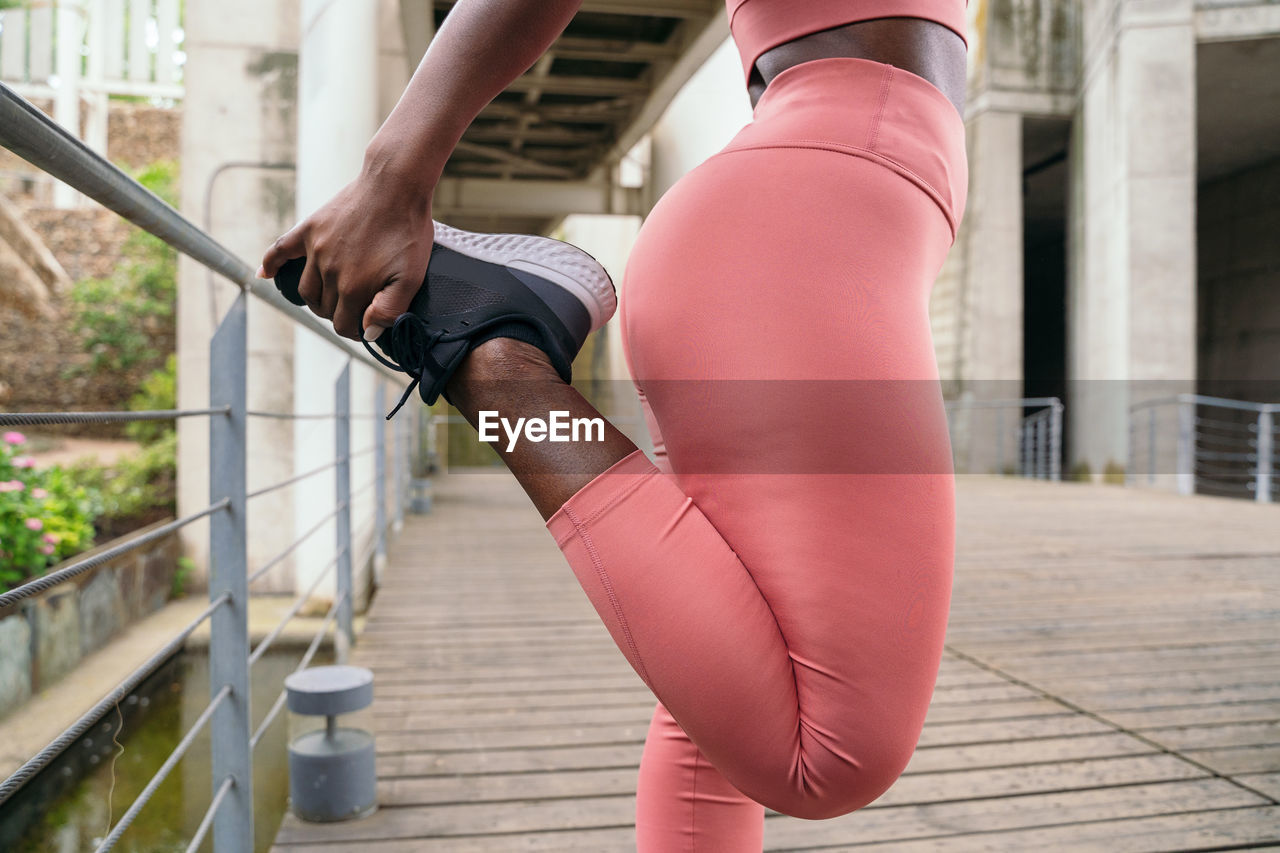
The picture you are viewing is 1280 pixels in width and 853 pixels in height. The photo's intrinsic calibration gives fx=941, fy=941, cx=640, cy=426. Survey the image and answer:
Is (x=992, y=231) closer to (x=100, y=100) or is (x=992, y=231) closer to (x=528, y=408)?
(x=528, y=408)

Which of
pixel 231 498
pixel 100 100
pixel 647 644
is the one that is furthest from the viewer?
pixel 100 100

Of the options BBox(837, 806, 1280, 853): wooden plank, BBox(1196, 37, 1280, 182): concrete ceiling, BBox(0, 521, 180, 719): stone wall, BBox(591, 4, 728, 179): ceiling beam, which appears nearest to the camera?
BBox(837, 806, 1280, 853): wooden plank

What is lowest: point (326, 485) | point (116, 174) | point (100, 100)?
point (326, 485)

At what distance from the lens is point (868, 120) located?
0.62 metres

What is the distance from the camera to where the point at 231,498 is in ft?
4.04

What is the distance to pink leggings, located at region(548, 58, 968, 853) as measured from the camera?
1.85ft

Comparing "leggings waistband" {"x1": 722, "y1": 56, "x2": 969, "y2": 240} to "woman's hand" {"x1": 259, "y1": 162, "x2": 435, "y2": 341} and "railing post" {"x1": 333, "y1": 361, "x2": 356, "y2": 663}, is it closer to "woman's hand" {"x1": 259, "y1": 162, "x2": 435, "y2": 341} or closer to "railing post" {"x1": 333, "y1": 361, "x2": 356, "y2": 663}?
"woman's hand" {"x1": 259, "y1": 162, "x2": 435, "y2": 341}

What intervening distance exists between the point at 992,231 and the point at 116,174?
35.9 ft

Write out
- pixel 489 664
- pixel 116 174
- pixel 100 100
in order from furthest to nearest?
1. pixel 100 100
2. pixel 489 664
3. pixel 116 174

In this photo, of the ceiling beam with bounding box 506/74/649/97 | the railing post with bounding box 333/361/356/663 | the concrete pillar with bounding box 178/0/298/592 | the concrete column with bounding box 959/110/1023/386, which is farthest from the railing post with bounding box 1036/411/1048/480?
the railing post with bounding box 333/361/356/663

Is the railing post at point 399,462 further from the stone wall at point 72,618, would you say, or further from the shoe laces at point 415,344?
the shoe laces at point 415,344

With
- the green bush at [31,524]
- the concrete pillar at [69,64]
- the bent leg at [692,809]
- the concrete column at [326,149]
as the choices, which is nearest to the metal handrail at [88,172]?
the bent leg at [692,809]

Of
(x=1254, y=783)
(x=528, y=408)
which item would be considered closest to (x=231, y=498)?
(x=528, y=408)

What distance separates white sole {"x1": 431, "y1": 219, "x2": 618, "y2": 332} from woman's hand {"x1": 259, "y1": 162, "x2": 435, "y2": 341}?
3 centimetres
